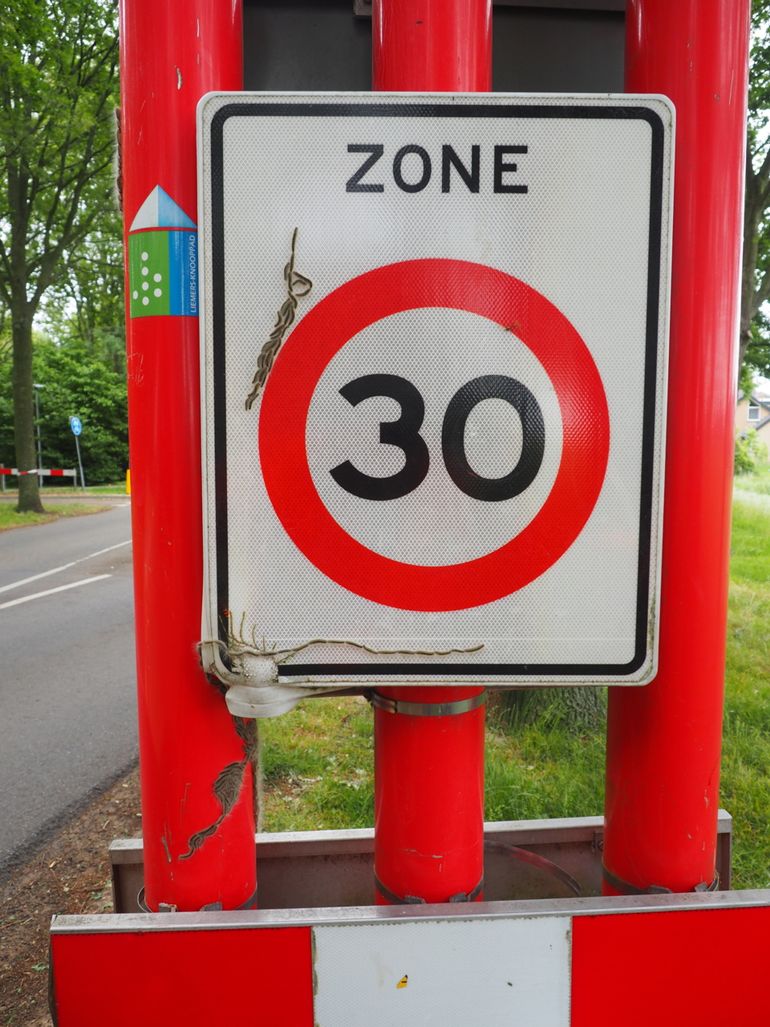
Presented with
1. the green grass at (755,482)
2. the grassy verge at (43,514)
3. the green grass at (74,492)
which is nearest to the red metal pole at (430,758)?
the grassy verge at (43,514)

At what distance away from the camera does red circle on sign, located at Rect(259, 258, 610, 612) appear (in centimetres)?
110

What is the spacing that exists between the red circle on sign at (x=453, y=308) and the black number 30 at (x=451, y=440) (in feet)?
0.15

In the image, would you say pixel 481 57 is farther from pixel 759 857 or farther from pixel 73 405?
pixel 73 405

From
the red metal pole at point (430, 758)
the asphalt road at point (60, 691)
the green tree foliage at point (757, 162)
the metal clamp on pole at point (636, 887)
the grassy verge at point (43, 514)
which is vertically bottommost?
the asphalt road at point (60, 691)

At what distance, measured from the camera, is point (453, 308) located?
1.11 m

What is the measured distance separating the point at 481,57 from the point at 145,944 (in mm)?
1337

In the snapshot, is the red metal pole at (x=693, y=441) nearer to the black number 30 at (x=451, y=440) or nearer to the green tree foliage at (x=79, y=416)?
the black number 30 at (x=451, y=440)

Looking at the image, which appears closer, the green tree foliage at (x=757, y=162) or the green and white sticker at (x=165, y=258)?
the green and white sticker at (x=165, y=258)

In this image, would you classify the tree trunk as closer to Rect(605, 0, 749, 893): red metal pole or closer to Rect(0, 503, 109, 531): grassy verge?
Rect(0, 503, 109, 531): grassy verge

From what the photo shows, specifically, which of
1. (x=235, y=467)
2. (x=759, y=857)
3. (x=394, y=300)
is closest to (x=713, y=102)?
(x=394, y=300)

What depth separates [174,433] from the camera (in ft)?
3.89

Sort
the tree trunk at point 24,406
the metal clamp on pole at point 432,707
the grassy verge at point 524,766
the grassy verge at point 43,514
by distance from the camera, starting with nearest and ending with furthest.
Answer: the metal clamp on pole at point 432,707, the grassy verge at point 524,766, the grassy verge at point 43,514, the tree trunk at point 24,406

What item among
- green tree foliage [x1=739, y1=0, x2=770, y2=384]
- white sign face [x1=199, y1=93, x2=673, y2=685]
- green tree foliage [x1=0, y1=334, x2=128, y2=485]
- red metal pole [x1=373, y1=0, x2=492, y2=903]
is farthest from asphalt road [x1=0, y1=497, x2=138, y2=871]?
green tree foliage [x1=0, y1=334, x2=128, y2=485]

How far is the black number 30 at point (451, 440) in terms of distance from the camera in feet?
3.67
